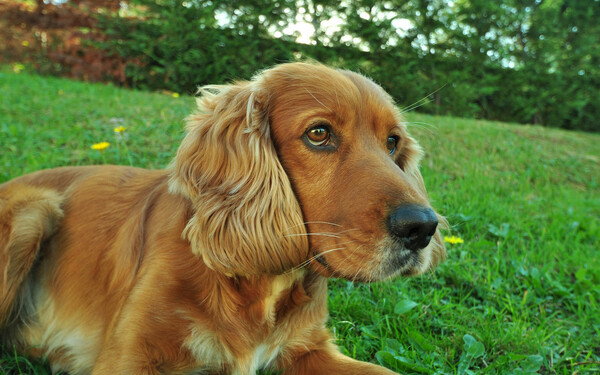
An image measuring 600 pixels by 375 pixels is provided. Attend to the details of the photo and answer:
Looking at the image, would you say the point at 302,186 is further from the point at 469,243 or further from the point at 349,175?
the point at 469,243

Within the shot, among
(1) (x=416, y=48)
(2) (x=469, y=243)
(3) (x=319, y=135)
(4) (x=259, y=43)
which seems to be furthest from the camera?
(1) (x=416, y=48)

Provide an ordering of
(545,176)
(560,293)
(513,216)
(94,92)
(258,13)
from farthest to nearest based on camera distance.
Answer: (258,13) < (94,92) < (545,176) < (513,216) < (560,293)

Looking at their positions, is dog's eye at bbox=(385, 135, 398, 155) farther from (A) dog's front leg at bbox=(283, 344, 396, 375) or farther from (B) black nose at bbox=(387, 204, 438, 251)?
(A) dog's front leg at bbox=(283, 344, 396, 375)

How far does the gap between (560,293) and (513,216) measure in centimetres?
121

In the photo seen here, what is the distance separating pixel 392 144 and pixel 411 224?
75 centimetres

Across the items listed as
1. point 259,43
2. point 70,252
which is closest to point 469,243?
point 70,252

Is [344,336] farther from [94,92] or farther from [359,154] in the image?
[94,92]

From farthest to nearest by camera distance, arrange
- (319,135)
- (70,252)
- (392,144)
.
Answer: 1. (70,252)
2. (392,144)
3. (319,135)

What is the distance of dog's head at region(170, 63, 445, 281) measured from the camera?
1583 millimetres

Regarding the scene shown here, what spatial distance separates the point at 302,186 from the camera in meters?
1.85

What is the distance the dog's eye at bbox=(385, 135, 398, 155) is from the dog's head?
0.33 ft

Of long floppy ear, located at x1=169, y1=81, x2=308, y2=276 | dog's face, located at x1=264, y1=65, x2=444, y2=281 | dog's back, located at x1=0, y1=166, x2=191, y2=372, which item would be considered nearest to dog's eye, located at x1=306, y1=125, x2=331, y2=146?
dog's face, located at x1=264, y1=65, x2=444, y2=281

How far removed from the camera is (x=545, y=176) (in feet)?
19.0

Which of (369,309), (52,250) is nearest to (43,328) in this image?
(52,250)
